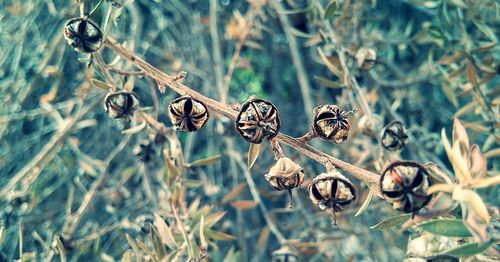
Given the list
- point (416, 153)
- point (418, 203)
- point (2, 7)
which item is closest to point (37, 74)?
point (2, 7)

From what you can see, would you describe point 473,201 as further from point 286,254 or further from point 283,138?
point 286,254

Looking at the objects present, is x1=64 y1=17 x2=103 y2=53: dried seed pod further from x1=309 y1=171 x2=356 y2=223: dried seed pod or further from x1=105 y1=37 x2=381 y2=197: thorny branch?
x1=309 y1=171 x2=356 y2=223: dried seed pod

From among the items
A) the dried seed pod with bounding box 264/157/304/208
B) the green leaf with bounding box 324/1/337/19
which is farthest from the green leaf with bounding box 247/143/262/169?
the green leaf with bounding box 324/1/337/19

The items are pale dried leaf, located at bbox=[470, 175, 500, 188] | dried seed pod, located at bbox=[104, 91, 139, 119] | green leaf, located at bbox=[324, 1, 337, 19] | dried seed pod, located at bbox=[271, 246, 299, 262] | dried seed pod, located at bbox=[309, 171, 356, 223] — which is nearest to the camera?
pale dried leaf, located at bbox=[470, 175, 500, 188]

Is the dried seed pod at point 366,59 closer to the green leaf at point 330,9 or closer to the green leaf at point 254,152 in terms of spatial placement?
the green leaf at point 330,9

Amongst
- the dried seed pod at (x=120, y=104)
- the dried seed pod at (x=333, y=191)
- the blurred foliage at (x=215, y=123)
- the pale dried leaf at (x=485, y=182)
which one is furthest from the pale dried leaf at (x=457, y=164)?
the dried seed pod at (x=120, y=104)

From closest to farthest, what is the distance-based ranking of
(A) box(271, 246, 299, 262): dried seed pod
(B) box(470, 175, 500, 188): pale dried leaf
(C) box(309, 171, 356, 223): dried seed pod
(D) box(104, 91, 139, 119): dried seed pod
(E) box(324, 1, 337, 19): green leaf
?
(B) box(470, 175, 500, 188): pale dried leaf < (C) box(309, 171, 356, 223): dried seed pod < (D) box(104, 91, 139, 119): dried seed pod < (E) box(324, 1, 337, 19): green leaf < (A) box(271, 246, 299, 262): dried seed pod

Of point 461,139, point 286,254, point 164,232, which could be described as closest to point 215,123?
point 286,254
